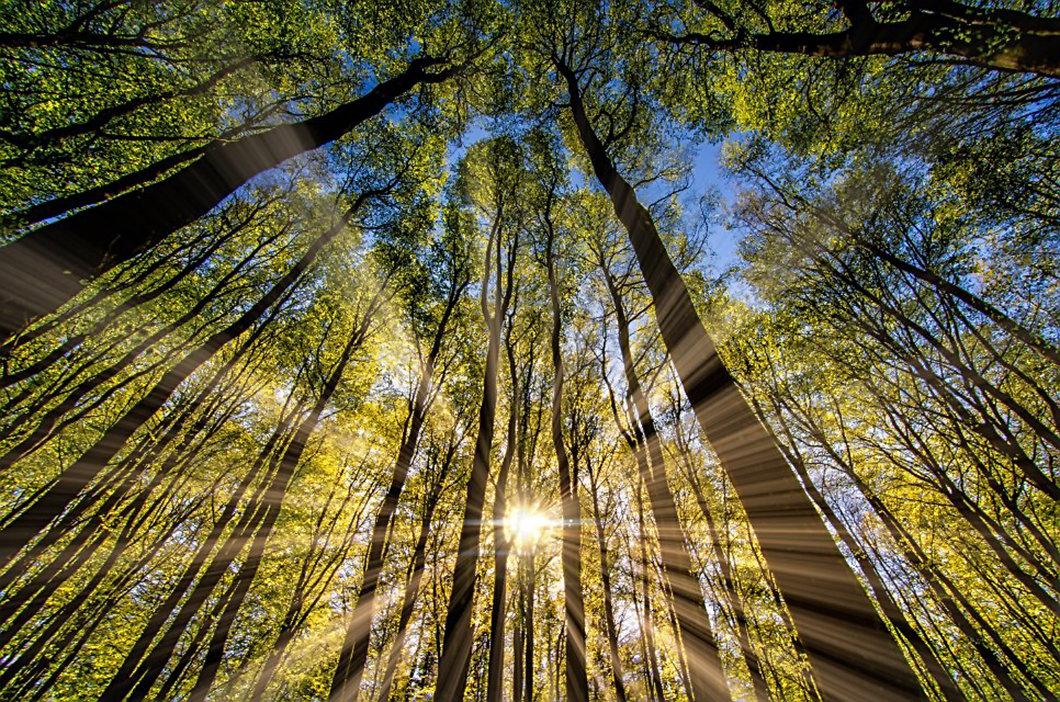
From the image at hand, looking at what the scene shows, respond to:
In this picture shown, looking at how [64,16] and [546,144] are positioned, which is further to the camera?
[546,144]

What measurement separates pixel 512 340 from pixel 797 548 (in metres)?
8.97

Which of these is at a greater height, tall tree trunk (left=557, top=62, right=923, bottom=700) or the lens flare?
the lens flare

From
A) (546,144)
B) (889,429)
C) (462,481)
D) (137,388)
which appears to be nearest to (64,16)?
(546,144)

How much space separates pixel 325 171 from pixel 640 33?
8.28 meters

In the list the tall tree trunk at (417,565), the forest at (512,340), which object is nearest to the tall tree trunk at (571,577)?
the forest at (512,340)

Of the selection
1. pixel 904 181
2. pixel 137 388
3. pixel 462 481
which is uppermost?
pixel 904 181

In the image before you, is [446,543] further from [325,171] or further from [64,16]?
[64,16]

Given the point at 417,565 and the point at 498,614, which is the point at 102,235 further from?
the point at 417,565

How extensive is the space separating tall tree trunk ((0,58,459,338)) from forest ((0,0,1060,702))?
0.03 m

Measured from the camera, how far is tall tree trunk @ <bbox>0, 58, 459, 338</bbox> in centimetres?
247

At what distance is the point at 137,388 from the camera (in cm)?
941

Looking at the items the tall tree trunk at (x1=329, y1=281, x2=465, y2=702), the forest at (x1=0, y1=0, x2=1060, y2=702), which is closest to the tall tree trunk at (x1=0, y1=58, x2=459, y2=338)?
the forest at (x1=0, y1=0, x2=1060, y2=702)

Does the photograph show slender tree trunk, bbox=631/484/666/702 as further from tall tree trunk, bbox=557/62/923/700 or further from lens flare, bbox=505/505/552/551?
tall tree trunk, bbox=557/62/923/700

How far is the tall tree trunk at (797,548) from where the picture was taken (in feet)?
3.88
